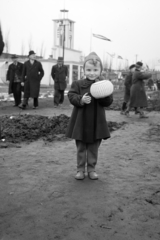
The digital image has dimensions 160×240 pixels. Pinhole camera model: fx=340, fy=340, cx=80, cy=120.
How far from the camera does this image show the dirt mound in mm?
7016

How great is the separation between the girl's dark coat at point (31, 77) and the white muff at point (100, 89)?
28.5 feet

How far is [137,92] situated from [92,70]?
6586 millimetres

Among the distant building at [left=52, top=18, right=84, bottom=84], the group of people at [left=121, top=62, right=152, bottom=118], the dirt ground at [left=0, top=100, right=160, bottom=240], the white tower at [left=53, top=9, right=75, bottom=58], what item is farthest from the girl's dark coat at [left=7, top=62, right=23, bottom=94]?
the white tower at [left=53, top=9, right=75, bottom=58]

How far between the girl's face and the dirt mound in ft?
9.61

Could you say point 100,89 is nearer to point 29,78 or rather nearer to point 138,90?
point 138,90

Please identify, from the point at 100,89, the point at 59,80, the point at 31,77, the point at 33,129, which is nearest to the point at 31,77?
the point at 31,77

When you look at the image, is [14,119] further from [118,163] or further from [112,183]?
[112,183]

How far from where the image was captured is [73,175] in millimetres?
4492

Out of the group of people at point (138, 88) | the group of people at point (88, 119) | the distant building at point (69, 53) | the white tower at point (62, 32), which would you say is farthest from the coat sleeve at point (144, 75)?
the white tower at point (62, 32)

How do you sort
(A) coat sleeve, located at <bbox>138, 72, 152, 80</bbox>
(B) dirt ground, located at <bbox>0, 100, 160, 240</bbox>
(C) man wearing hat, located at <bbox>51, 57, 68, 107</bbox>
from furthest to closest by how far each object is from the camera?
(C) man wearing hat, located at <bbox>51, 57, 68, 107</bbox>, (A) coat sleeve, located at <bbox>138, 72, 152, 80</bbox>, (B) dirt ground, located at <bbox>0, 100, 160, 240</bbox>

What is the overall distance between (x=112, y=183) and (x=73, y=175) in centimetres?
58

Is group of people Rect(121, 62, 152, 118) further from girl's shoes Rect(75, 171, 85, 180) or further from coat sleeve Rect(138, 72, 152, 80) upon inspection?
girl's shoes Rect(75, 171, 85, 180)

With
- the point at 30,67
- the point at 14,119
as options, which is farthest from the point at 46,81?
the point at 14,119

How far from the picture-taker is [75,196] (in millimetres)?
3691
